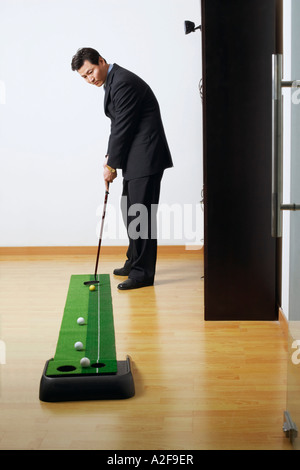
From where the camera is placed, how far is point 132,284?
416 cm

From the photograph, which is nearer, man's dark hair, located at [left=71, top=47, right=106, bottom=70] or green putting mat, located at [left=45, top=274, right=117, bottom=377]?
green putting mat, located at [left=45, top=274, right=117, bottom=377]

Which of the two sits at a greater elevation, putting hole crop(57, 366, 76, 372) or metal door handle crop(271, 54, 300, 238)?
metal door handle crop(271, 54, 300, 238)

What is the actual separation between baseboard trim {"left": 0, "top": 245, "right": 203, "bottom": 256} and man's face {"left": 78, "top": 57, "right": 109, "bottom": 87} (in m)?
1.55

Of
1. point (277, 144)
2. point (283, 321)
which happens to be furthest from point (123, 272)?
point (277, 144)

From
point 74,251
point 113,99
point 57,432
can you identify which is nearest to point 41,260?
point 74,251

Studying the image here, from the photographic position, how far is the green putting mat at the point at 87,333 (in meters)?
2.61

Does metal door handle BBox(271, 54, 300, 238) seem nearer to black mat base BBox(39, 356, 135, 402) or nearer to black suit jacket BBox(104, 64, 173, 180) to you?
black mat base BBox(39, 356, 135, 402)

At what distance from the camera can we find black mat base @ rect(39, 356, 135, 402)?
8.07 ft

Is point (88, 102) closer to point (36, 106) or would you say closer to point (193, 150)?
point (36, 106)

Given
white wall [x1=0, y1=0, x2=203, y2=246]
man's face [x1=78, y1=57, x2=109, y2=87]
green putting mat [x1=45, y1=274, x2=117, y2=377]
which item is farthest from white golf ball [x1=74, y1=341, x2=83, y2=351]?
white wall [x1=0, y1=0, x2=203, y2=246]

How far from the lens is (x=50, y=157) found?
5.24 m

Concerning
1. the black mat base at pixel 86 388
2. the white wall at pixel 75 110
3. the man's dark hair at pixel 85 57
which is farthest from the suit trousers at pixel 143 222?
the black mat base at pixel 86 388

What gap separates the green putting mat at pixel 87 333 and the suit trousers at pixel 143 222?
241 mm

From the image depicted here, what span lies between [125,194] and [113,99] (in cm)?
61
